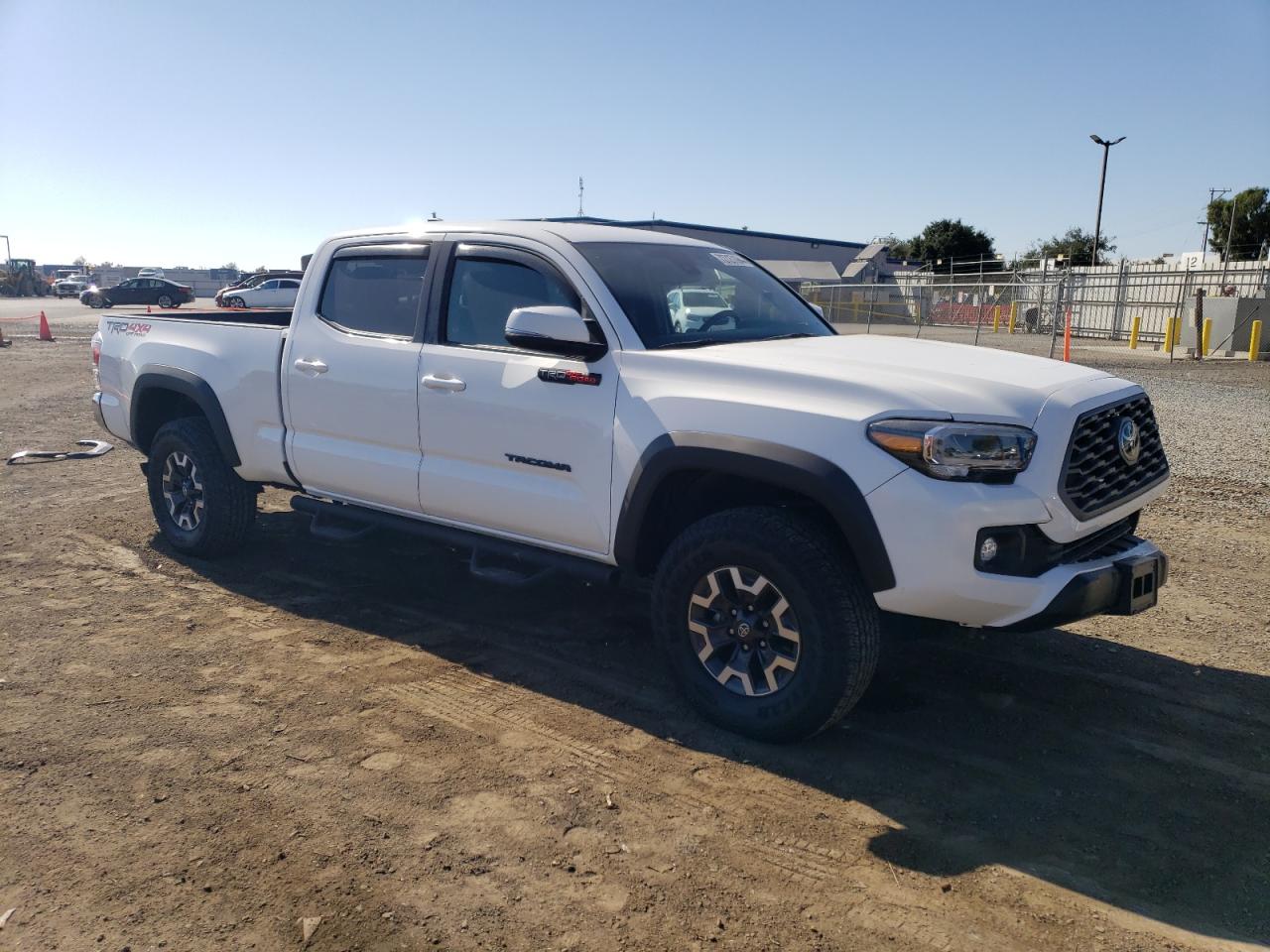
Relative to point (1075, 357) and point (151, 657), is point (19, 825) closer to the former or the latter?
point (151, 657)

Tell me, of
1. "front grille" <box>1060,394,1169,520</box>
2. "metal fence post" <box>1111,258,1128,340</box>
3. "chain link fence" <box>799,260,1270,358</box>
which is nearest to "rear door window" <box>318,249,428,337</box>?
"front grille" <box>1060,394,1169,520</box>

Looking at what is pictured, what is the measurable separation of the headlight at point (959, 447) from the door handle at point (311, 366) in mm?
2991

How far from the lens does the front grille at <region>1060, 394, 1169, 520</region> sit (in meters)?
3.46

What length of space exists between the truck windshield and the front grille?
149cm

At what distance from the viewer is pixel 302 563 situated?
613cm

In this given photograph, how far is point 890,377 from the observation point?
11.7 ft

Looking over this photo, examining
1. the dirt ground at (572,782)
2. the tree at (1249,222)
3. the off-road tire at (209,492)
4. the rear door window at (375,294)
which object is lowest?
the dirt ground at (572,782)

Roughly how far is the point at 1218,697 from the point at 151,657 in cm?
468

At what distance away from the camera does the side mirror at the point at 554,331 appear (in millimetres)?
4004

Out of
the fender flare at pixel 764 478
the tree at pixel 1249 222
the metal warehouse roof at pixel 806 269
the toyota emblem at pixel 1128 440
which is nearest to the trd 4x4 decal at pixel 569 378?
the fender flare at pixel 764 478

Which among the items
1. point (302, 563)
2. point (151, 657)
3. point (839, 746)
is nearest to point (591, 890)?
point (839, 746)

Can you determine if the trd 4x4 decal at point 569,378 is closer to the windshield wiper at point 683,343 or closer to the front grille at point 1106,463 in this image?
the windshield wiper at point 683,343

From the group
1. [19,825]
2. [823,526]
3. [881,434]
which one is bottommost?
[19,825]

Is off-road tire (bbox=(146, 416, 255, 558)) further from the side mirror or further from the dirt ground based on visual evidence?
the side mirror
